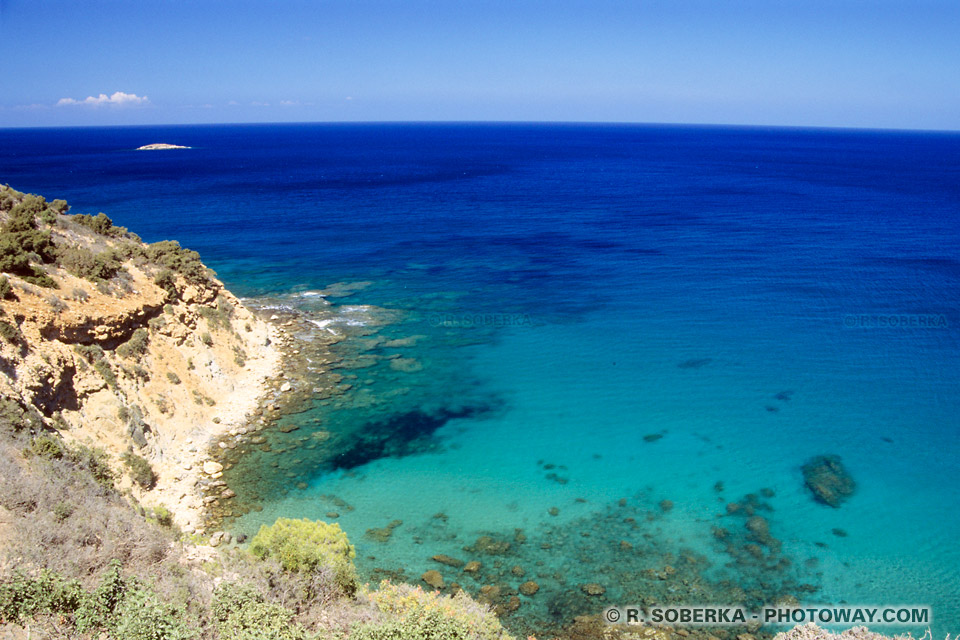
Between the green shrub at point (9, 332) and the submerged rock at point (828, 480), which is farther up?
the green shrub at point (9, 332)

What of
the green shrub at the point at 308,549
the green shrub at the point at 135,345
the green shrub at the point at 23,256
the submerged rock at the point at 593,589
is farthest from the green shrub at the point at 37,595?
the green shrub at the point at 23,256

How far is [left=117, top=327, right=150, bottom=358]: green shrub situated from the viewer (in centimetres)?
2822

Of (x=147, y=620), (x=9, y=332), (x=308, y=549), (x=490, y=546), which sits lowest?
(x=490, y=546)

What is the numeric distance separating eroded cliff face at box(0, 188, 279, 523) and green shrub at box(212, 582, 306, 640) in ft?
37.0

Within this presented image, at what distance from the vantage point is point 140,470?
78.7ft

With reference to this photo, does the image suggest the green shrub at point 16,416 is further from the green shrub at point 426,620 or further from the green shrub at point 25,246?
the green shrub at point 426,620

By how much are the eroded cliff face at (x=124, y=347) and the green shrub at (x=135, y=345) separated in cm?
5

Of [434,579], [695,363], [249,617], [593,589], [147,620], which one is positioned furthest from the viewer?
[695,363]

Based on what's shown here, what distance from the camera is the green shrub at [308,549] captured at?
16.5 metres

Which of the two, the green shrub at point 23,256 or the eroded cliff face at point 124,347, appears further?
the green shrub at point 23,256

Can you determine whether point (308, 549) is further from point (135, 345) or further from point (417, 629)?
point (135, 345)

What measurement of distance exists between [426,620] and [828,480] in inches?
851

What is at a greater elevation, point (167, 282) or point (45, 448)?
point (167, 282)

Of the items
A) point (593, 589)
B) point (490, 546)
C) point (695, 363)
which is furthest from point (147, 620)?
point (695, 363)
